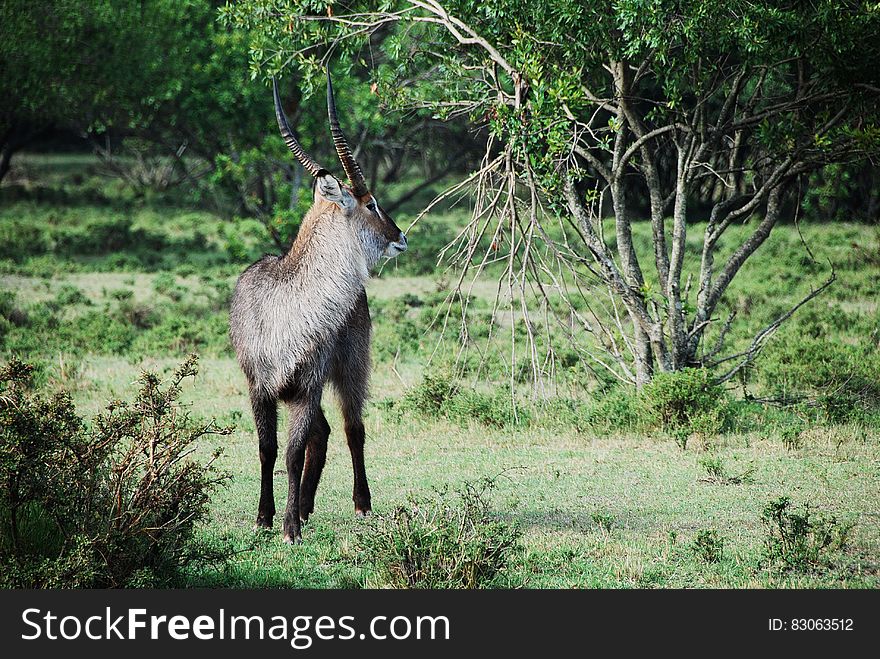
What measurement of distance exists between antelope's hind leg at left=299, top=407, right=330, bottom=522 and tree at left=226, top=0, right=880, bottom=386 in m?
1.59

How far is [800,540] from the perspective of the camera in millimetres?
5828

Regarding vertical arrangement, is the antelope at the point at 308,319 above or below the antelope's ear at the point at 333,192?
below

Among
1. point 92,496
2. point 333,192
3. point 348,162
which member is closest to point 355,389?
point 333,192

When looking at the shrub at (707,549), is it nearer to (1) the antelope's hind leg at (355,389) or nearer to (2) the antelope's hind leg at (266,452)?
(1) the antelope's hind leg at (355,389)

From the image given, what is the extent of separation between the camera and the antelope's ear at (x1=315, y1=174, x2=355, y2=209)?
6586 mm

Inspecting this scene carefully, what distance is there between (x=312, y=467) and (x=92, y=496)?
177 cm

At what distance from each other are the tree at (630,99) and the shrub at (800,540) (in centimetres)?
231

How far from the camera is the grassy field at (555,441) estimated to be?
6027mm

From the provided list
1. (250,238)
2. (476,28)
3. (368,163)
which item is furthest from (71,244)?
(476,28)

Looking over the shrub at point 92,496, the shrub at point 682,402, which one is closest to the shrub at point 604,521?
the shrub at point 682,402

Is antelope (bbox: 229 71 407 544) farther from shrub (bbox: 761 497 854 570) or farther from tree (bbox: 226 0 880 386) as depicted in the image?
shrub (bbox: 761 497 854 570)

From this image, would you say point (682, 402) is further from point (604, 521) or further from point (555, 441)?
point (604, 521)

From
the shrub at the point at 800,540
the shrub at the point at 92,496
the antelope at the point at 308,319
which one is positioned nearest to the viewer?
the shrub at the point at 92,496

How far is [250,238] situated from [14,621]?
1714 cm
